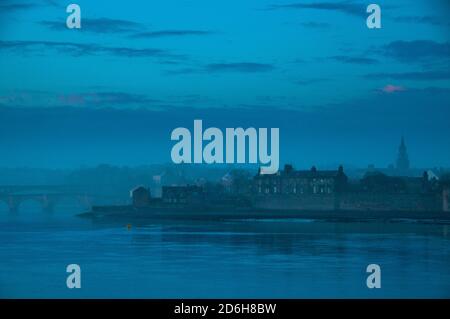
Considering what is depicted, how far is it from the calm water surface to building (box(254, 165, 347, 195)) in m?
6.69

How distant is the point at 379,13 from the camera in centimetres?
824

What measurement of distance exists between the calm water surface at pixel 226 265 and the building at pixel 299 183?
22.0 feet

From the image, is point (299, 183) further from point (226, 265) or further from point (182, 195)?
point (226, 265)

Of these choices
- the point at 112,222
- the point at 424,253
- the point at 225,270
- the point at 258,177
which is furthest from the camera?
the point at 112,222

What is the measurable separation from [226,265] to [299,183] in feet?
48.2

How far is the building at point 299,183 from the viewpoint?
2534cm

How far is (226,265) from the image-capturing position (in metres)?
11.4

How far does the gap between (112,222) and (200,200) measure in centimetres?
248

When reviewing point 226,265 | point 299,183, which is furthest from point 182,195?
point 226,265

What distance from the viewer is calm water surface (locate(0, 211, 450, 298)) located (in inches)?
346

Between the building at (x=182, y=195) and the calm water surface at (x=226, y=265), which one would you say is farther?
the building at (x=182, y=195)
